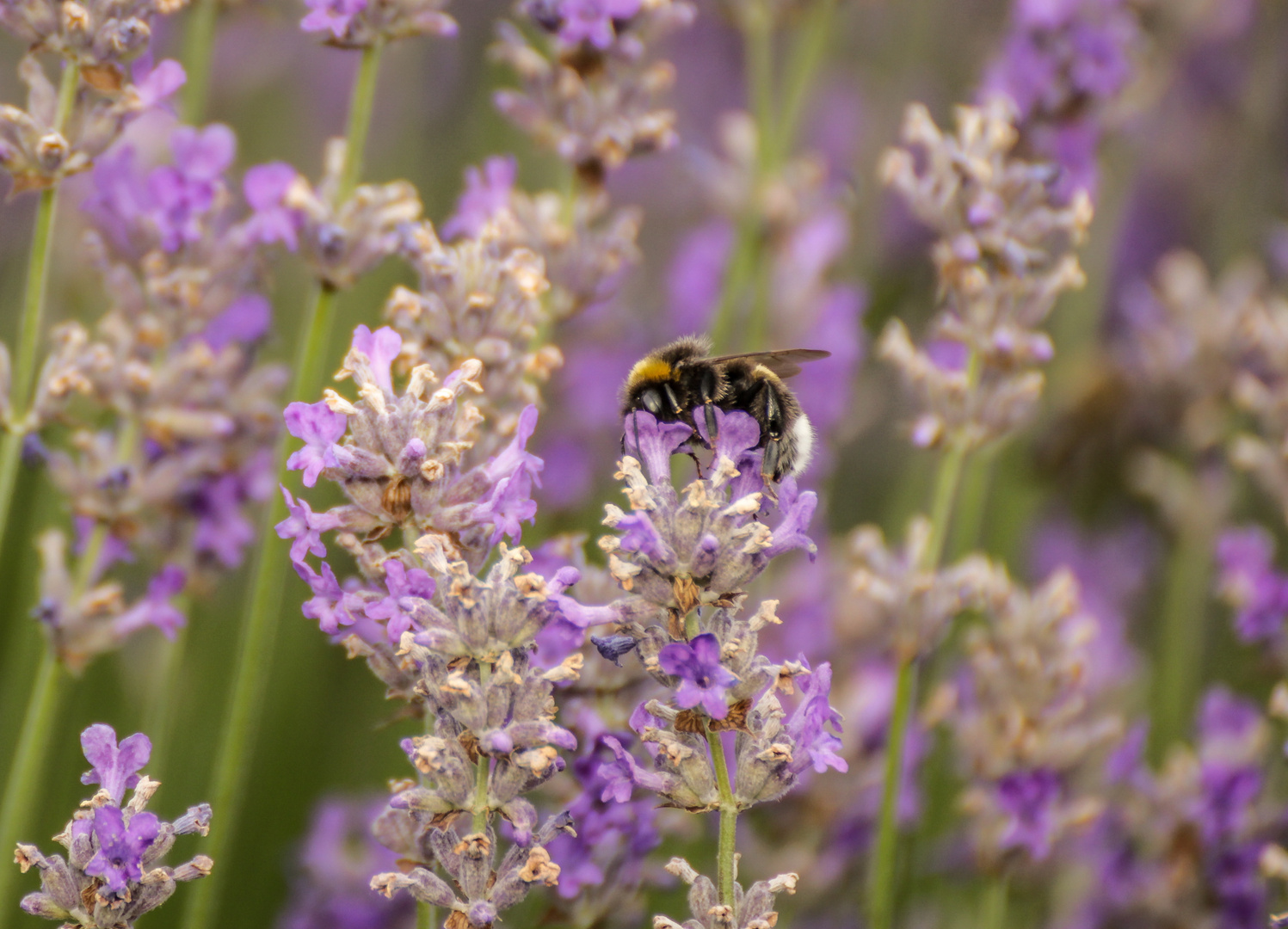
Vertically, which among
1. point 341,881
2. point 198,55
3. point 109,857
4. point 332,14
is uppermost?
point 198,55

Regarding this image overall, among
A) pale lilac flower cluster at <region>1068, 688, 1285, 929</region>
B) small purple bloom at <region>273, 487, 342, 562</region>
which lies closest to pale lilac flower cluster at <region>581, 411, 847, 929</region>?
small purple bloom at <region>273, 487, 342, 562</region>

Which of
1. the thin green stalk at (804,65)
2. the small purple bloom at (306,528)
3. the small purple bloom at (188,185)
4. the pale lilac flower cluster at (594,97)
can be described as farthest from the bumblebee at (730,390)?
the thin green stalk at (804,65)

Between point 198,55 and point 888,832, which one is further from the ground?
point 198,55

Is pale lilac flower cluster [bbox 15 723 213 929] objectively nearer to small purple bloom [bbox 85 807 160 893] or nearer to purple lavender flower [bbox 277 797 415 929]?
small purple bloom [bbox 85 807 160 893]

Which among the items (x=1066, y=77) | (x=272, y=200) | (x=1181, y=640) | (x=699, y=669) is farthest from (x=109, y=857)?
(x=1181, y=640)

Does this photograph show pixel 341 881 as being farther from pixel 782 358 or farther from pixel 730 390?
pixel 782 358

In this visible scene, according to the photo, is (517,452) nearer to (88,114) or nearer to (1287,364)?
(88,114)

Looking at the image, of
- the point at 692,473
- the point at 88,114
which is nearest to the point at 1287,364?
the point at 692,473
